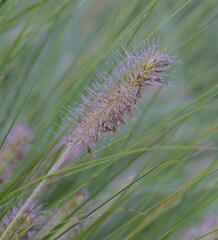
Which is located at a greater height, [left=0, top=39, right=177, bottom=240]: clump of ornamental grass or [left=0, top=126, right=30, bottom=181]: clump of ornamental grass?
[left=0, top=126, right=30, bottom=181]: clump of ornamental grass

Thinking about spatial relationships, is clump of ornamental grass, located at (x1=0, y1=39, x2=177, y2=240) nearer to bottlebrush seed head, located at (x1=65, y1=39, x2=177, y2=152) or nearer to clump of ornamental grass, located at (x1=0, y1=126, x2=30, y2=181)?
bottlebrush seed head, located at (x1=65, y1=39, x2=177, y2=152)

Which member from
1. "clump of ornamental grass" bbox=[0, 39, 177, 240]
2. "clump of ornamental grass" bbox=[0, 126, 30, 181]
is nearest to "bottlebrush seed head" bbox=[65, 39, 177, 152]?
"clump of ornamental grass" bbox=[0, 39, 177, 240]

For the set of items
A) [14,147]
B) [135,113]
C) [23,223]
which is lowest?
[23,223]

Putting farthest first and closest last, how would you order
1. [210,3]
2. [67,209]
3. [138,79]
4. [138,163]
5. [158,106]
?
[158,106], [138,163], [210,3], [67,209], [138,79]

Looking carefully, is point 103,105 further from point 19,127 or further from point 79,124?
point 19,127

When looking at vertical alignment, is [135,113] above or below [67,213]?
above

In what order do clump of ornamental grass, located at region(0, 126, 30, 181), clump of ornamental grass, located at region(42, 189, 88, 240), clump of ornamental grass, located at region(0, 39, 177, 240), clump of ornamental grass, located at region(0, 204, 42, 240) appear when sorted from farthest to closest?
clump of ornamental grass, located at region(0, 126, 30, 181) → clump of ornamental grass, located at region(42, 189, 88, 240) → clump of ornamental grass, located at region(0, 204, 42, 240) → clump of ornamental grass, located at region(0, 39, 177, 240)

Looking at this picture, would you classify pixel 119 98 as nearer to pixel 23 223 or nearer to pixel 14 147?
pixel 23 223

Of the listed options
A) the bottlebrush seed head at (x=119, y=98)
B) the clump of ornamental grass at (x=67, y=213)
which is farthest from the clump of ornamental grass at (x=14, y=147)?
the bottlebrush seed head at (x=119, y=98)

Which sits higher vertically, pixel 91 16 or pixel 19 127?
pixel 91 16

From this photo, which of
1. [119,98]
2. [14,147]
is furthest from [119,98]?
[14,147]

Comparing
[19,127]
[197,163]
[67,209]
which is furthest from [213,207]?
[19,127]
